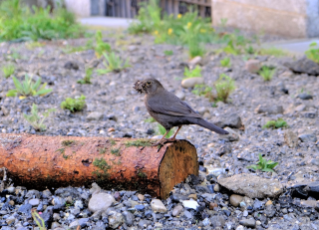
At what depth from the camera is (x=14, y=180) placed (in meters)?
2.74

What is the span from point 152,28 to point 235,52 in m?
2.66

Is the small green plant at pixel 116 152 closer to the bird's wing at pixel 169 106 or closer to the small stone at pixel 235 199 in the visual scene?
the bird's wing at pixel 169 106

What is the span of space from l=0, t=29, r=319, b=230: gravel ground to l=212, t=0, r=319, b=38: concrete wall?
1846mm

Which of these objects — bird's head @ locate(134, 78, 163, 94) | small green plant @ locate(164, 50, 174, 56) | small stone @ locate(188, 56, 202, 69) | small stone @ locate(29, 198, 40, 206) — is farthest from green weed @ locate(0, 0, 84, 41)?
small stone @ locate(29, 198, 40, 206)

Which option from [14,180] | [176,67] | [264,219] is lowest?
[264,219]

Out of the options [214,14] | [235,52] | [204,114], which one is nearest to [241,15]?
[214,14]

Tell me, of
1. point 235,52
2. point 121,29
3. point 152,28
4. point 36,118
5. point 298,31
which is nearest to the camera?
point 36,118

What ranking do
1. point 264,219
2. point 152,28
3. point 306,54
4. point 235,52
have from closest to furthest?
point 264,219 → point 306,54 → point 235,52 → point 152,28

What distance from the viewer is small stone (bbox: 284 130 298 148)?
3.61 metres

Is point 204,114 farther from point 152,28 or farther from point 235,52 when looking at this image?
point 152,28

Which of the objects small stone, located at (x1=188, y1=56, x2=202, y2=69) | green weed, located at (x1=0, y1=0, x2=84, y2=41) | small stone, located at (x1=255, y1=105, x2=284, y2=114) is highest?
green weed, located at (x1=0, y1=0, x2=84, y2=41)

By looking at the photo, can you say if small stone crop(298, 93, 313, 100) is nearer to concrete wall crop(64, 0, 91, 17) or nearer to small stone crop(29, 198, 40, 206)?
small stone crop(29, 198, 40, 206)

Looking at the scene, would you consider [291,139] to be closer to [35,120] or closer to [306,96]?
[306,96]

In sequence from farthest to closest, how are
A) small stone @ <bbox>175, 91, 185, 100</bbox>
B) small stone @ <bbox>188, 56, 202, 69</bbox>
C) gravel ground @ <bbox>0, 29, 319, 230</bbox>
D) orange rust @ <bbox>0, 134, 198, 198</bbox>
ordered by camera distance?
small stone @ <bbox>188, 56, 202, 69</bbox> < small stone @ <bbox>175, 91, 185, 100</bbox> < orange rust @ <bbox>0, 134, 198, 198</bbox> < gravel ground @ <bbox>0, 29, 319, 230</bbox>
